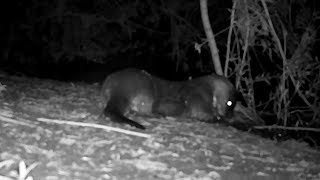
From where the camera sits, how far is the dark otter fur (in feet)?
21.6

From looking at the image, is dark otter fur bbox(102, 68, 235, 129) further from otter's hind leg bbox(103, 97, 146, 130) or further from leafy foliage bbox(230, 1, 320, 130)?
leafy foliage bbox(230, 1, 320, 130)

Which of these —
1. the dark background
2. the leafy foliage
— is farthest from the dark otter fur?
the dark background

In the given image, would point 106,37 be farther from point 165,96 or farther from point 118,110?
point 118,110

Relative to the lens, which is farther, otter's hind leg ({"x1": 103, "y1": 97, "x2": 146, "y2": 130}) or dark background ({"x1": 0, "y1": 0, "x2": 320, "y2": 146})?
dark background ({"x1": 0, "y1": 0, "x2": 320, "y2": 146})

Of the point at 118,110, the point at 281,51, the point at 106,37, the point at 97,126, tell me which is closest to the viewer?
the point at 97,126

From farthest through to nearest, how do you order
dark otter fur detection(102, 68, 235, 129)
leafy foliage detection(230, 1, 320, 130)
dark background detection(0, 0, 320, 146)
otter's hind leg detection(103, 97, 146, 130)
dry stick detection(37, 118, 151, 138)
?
1. dark background detection(0, 0, 320, 146)
2. leafy foliage detection(230, 1, 320, 130)
3. dark otter fur detection(102, 68, 235, 129)
4. otter's hind leg detection(103, 97, 146, 130)
5. dry stick detection(37, 118, 151, 138)

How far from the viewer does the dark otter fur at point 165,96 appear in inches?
259

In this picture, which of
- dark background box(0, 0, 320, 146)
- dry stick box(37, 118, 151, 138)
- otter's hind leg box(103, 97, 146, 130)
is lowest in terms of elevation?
dry stick box(37, 118, 151, 138)

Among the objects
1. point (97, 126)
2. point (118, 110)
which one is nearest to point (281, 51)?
point (118, 110)

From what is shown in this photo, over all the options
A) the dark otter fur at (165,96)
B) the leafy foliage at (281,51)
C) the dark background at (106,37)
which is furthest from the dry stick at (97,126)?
the dark background at (106,37)

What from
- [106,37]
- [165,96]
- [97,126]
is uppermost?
[106,37]

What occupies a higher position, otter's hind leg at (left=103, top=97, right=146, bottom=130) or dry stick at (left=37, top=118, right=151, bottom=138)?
otter's hind leg at (left=103, top=97, right=146, bottom=130)

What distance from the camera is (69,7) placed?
17266 mm

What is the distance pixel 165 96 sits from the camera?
709 cm
